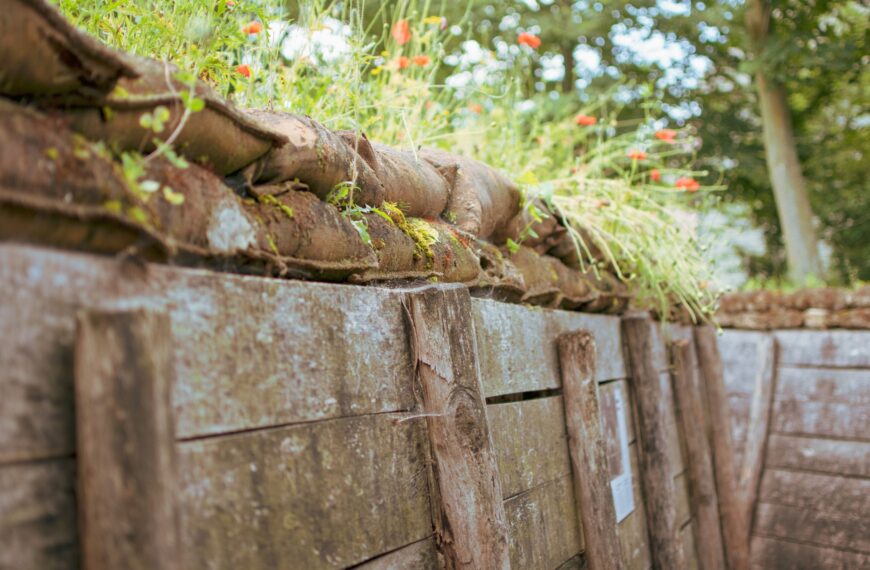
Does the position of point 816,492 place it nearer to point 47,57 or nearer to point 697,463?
point 697,463

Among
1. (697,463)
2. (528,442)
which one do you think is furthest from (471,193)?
(697,463)

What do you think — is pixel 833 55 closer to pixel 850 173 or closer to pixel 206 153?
pixel 850 173

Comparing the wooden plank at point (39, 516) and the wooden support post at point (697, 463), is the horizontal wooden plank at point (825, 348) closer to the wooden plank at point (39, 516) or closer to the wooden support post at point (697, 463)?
the wooden support post at point (697, 463)

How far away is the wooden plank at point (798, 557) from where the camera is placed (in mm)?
5516

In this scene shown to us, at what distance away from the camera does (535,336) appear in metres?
2.66

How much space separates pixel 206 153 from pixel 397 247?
63 cm

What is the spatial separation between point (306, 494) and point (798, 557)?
209 inches

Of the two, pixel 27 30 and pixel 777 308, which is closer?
pixel 27 30

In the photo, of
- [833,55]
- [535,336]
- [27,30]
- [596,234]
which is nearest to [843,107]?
[833,55]

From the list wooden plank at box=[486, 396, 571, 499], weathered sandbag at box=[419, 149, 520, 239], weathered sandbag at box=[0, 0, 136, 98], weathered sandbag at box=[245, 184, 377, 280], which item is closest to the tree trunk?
wooden plank at box=[486, 396, 571, 499]

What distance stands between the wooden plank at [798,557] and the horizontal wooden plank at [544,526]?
3653 millimetres

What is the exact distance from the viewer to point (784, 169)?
992 centimetres

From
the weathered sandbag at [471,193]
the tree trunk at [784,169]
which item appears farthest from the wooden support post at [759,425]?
the weathered sandbag at [471,193]

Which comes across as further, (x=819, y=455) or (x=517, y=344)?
(x=819, y=455)
